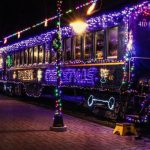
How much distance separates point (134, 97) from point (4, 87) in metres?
20.0

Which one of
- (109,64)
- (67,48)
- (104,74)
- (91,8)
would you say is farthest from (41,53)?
(109,64)

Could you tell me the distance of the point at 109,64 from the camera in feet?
43.7

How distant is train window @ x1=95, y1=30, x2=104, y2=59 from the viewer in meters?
14.1

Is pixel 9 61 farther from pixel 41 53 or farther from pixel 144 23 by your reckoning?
pixel 144 23

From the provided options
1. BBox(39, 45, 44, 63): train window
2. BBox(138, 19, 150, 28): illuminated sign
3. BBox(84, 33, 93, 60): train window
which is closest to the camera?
BBox(138, 19, 150, 28): illuminated sign

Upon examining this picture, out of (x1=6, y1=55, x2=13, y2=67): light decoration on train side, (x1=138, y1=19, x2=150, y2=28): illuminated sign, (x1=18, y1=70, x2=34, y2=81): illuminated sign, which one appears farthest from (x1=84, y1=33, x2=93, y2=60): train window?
(x1=6, y1=55, x2=13, y2=67): light decoration on train side

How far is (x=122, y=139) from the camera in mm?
10289

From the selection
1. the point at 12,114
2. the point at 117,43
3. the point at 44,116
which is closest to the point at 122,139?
the point at 117,43

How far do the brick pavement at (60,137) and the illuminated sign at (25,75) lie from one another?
27.6ft

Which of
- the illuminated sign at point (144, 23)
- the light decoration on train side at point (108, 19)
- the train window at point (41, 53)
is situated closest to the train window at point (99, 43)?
the light decoration on train side at point (108, 19)

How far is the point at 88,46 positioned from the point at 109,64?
1.97m

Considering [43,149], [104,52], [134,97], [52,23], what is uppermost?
[52,23]

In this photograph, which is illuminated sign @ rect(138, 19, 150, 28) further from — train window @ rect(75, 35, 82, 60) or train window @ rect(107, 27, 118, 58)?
train window @ rect(75, 35, 82, 60)

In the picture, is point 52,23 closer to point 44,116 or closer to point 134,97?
point 44,116
